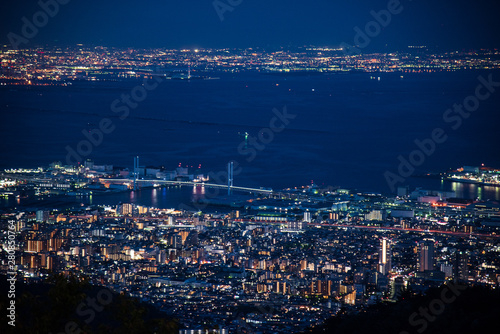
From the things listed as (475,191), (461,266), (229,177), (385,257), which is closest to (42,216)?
(229,177)

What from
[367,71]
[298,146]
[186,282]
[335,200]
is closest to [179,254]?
[186,282]

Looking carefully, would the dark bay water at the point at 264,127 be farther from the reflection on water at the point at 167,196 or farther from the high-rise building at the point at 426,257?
the high-rise building at the point at 426,257

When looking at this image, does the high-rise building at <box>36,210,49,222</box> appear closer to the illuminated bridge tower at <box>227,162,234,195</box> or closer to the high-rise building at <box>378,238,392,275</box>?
the illuminated bridge tower at <box>227,162,234,195</box>

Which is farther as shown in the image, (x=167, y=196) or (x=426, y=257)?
(x=167, y=196)

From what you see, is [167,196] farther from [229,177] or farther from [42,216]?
[42,216]

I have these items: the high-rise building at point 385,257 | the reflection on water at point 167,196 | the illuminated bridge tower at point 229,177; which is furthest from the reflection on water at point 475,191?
the high-rise building at point 385,257

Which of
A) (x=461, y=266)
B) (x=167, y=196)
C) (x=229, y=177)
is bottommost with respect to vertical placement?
(x=461, y=266)
